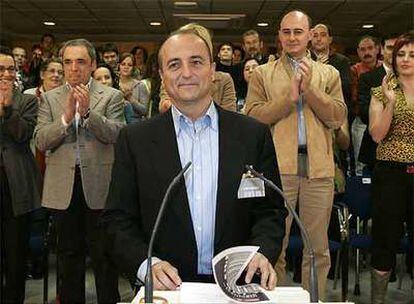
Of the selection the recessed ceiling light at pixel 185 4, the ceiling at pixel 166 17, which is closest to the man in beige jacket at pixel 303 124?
the ceiling at pixel 166 17

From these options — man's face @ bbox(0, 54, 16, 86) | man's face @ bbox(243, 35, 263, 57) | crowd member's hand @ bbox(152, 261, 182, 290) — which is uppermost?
man's face @ bbox(243, 35, 263, 57)

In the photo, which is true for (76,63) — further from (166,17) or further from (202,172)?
(166,17)

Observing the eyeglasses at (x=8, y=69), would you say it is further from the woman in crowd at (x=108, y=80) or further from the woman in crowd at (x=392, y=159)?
the woman in crowd at (x=392, y=159)

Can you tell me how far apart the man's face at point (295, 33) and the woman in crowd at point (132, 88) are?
5.41 ft

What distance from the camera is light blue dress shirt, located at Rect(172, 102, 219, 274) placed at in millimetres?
1940

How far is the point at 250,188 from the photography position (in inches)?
72.7

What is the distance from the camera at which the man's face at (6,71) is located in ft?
10.7

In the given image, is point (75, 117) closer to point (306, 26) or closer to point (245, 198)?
point (306, 26)

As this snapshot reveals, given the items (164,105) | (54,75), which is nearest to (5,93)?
(164,105)

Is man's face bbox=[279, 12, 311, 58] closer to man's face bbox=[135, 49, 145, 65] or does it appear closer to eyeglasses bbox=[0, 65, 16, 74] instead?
eyeglasses bbox=[0, 65, 16, 74]

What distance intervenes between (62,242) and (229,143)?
5.49 ft

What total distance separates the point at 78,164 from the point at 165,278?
1.74 m

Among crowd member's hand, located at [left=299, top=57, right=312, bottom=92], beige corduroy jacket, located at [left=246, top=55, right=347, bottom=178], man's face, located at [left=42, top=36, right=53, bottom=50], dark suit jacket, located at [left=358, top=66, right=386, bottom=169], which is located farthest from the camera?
man's face, located at [left=42, top=36, right=53, bottom=50]

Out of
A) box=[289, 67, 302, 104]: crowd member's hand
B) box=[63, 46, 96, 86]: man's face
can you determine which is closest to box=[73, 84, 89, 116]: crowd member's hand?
box=[63, 46, 96, 86]: man's face
